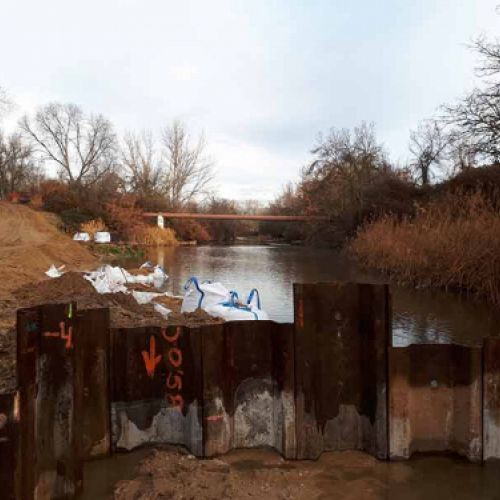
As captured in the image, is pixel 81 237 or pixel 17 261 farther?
pixel 81 237

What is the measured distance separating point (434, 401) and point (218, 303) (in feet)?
13.0

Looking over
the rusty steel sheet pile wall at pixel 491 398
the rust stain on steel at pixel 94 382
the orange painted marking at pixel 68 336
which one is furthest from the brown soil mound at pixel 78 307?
the rusty steel sheet pile wall at pixel 491 398

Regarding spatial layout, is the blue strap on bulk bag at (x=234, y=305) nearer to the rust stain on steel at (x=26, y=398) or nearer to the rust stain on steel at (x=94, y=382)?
the rust stain on steel at (x=94, y=382)

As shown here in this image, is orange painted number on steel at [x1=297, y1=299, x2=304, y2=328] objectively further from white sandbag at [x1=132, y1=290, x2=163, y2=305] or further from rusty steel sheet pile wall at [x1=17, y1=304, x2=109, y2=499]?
white sandbag at [x1=132, y1=290, x2=163, y2=305]

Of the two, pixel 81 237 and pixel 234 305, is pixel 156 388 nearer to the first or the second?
pixel 234 305

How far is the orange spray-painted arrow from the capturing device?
11.5 feet

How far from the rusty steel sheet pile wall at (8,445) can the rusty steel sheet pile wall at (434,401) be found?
2335 mm

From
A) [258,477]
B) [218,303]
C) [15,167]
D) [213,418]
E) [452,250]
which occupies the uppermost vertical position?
[15,167]

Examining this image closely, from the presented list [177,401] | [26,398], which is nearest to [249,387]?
[177,401]

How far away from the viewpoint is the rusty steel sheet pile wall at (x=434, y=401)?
11.2 feet

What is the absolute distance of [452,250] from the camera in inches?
476

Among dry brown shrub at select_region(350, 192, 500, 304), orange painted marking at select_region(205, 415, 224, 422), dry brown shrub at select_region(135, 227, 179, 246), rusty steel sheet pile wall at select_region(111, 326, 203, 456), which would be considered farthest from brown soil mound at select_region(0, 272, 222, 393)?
dry brown shrub at select_region(135, 227, 179, 246)

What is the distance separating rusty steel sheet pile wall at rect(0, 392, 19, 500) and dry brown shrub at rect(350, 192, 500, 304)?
9808 millimetres

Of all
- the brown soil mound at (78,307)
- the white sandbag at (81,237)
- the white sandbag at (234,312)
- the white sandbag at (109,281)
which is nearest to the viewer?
the brown soil mound at (78,307)
